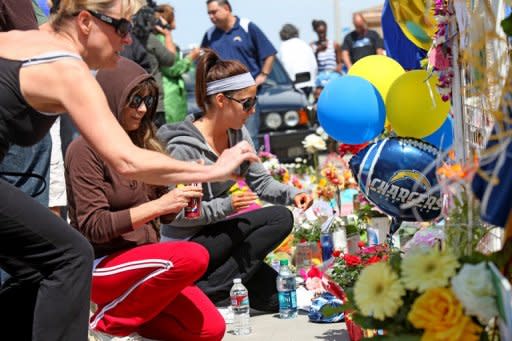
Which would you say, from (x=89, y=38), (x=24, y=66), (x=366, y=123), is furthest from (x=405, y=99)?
(x=24, y=66)

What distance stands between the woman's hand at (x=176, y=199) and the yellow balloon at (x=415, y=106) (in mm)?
1039

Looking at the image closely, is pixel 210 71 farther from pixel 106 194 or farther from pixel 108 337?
pixel 108 337

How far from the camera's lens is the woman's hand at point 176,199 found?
166 inches

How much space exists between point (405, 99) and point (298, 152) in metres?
7.90

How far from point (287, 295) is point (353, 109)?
106 centimetres

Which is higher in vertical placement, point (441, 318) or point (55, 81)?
point (55, 81)

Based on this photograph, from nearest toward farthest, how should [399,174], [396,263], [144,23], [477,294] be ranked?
[477,294]
[396,263]
[399,174]
[144,23]

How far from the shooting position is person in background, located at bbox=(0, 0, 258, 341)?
2980 mm

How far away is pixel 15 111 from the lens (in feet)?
10.1

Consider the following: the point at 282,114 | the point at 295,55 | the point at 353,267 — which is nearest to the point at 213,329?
the point at 353,267

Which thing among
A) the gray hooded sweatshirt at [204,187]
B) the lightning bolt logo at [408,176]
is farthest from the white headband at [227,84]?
the lightning bolt logo at [408,176]

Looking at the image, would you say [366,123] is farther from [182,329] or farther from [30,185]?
[30,185]

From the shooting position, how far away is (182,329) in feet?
14.6

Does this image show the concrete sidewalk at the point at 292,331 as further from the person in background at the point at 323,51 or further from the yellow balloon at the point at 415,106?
the person in background at the point at 323,51
